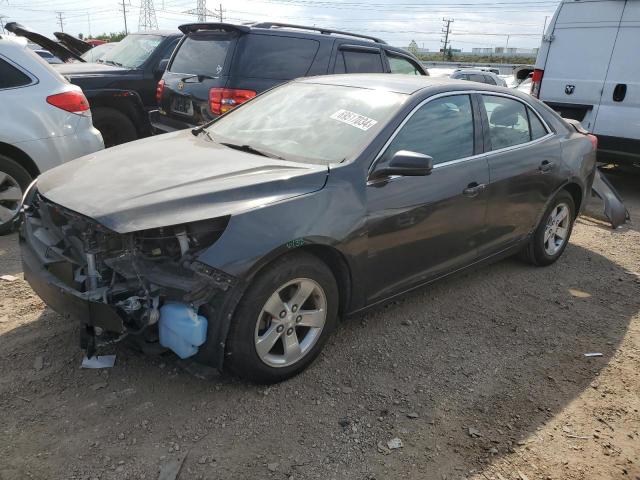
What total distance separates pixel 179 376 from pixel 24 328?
116 cm

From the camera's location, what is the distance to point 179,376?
303 cm

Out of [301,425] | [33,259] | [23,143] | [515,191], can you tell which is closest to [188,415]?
[301,425]

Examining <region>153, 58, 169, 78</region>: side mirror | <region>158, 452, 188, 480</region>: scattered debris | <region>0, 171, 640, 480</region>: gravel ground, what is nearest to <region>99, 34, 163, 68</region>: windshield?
<region>153, 58, 169, 78</region>: side mirror

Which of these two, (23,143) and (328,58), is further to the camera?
(328,58)

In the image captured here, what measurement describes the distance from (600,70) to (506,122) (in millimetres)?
4190

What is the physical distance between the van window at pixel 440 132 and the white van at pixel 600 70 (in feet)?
14.7

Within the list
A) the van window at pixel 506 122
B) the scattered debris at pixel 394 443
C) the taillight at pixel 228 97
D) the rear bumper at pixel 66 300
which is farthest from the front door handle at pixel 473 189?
the taillight at pixel 228 97

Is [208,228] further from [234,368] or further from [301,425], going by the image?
[301,425]

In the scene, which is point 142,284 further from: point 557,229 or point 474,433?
point 557,229

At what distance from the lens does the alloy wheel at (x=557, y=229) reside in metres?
4.87

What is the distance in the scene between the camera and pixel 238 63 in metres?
5.93

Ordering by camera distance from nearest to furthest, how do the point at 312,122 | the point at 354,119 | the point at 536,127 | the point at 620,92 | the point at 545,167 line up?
the point at 354,119 → the point at 312,122 → the point at 545,167 → the point at 536,127 → the point at 620,92

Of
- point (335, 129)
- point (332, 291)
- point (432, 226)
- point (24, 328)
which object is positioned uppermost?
point (335, 129)

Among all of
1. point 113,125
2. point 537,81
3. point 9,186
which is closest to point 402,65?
point 537,81
